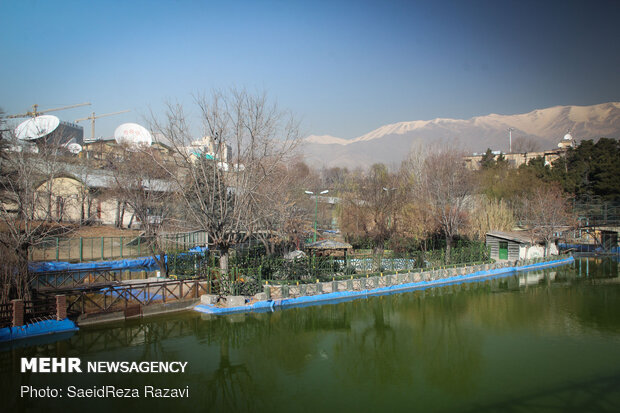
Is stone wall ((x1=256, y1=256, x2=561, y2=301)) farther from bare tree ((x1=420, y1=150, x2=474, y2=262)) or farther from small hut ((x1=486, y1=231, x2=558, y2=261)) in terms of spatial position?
small hut ((x1=486, y1=231, x2=558, y2=261))


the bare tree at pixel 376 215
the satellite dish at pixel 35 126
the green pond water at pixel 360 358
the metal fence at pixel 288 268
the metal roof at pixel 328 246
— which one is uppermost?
the satellite dish at pixel 35 126

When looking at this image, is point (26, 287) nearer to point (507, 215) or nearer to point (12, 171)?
point (12, 171)

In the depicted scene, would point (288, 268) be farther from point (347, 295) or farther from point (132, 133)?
point (132, 133)

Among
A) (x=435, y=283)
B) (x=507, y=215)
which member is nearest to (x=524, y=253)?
(x=507, y=215)

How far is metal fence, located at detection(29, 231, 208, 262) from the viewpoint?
88.9 feet

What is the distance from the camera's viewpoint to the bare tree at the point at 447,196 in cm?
2883

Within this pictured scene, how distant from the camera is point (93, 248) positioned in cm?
2977

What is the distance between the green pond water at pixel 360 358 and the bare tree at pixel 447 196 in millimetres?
9959

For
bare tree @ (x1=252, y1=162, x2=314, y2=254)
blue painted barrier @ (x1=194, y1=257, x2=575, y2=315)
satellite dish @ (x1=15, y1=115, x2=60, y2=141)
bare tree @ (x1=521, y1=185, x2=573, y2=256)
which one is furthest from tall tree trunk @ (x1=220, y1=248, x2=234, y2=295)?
satellite dish @ (x1=15, y1=115, x2=60, y2=141)

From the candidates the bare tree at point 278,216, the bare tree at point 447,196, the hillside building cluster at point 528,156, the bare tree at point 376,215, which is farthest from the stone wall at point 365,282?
the hillside building cluster at point 528,156

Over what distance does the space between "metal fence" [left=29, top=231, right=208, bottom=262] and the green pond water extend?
41.7 ft

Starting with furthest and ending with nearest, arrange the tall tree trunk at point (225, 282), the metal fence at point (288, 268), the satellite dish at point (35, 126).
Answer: the satellite dish at point (35, 126)
the metal fence at point (288, 268)
the tall tree trunk at point (225, 282)

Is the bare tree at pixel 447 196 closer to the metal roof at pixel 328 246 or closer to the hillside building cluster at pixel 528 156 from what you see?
the metal roof at pixel 328 246

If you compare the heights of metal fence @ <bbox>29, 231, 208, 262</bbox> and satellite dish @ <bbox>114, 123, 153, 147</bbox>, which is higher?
satellite dish @ <bbox>114, 123, 153, 147</bbox>
